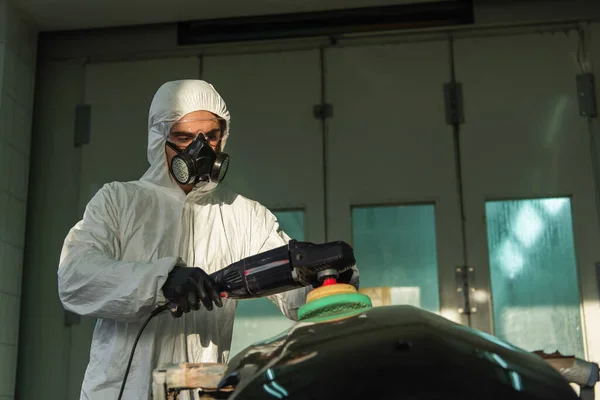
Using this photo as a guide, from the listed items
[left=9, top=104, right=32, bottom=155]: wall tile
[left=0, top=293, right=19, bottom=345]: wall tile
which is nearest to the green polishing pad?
[left=0, top=293, right=19, bottom=345]: wall tile

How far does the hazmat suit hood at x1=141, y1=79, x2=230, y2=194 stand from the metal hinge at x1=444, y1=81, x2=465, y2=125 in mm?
1542

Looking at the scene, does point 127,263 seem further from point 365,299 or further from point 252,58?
point 252,58

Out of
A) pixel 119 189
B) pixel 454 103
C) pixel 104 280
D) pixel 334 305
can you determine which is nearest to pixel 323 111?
pixel 454 103

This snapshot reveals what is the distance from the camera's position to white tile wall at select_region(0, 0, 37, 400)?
9.62ft

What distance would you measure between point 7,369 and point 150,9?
1.55m

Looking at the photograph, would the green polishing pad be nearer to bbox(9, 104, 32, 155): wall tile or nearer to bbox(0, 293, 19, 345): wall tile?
bbox(0, 293, 19, 345): wall tile

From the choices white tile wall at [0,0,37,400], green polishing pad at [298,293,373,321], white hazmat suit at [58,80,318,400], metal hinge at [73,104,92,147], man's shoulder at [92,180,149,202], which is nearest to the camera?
green polishing pad at [298,293,373,321]

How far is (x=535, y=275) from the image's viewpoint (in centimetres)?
287

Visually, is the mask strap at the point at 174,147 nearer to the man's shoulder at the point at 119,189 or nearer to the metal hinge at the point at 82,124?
the man's shoulder at the point at 119,189

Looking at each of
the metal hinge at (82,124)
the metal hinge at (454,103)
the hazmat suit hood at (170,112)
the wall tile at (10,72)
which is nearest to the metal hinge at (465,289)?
the metal hinge at (454,103)

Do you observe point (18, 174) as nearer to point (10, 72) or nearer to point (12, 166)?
point (12, 166)

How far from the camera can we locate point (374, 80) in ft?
10.2

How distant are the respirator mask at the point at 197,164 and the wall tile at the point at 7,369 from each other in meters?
1.67

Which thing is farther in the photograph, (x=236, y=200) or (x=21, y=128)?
(x=21, y=128)
